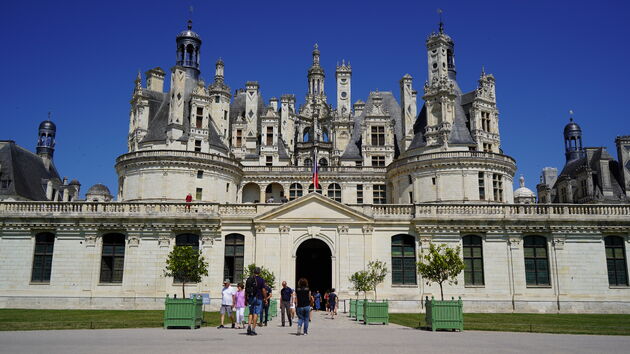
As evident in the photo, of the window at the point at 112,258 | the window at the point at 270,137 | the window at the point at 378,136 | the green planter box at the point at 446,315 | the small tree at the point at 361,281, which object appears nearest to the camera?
the green planter box at the point at 446,315

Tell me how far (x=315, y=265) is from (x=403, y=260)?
8178 mm

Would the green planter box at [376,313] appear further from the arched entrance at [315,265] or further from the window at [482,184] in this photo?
the window at [482,184]

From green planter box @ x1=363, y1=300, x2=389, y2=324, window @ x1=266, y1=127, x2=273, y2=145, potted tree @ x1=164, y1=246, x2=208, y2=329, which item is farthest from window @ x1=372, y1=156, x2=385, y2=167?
green planter box @ x1=363, y1=300, x2=389, y2=324

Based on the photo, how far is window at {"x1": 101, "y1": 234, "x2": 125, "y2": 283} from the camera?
36094 millimetres

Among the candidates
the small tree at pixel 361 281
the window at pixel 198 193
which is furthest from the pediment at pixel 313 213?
the window at pixel 198 193

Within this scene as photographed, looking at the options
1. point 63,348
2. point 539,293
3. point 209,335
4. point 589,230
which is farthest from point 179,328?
point 589,230

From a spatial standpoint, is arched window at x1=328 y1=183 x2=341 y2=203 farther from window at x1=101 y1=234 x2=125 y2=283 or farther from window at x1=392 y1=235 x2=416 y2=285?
window at x1=101 y1=234 x2=125 y2=283

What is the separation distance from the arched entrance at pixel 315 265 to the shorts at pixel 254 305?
22.3 meters

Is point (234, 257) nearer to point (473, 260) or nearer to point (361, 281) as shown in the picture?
point (361, 281)

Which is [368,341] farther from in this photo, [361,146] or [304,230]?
[361,146]

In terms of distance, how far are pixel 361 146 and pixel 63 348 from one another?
47.0 metres

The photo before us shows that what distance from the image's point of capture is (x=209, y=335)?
17.3 metres

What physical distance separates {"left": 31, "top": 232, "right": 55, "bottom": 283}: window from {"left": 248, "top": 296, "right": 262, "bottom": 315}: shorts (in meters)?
23.7

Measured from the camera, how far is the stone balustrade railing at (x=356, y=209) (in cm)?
3619
